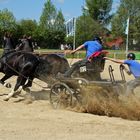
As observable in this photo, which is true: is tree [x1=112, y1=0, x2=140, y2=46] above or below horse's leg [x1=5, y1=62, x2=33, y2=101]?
above

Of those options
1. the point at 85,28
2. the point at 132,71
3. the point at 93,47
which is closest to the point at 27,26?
the point at 85,28

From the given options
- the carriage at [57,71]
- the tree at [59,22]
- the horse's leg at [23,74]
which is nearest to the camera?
the carriage at [57,71]

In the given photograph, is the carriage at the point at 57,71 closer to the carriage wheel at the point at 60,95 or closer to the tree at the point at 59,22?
the carriage wheel at the point at 60,95

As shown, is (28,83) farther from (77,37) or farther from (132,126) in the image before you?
(77,37)

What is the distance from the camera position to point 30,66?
13.1 meters

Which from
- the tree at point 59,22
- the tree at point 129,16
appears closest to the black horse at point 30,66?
the tree at point 129,16

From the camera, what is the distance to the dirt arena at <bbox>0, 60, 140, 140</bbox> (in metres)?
8.24

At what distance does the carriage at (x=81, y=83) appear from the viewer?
10.8 m

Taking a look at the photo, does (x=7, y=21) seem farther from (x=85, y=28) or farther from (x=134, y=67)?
(x=134, y=67)

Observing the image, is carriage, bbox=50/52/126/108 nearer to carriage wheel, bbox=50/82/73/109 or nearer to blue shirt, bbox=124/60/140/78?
carriage wheel, bbox=50/82/73/109

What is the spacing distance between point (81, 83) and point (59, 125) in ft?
6.71

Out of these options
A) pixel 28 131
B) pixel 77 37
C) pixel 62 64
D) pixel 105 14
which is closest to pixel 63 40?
pixel 77 37

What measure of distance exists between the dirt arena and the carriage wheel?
0.21 m

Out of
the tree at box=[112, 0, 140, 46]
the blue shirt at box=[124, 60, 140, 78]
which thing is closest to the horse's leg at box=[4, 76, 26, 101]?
the blue shirt at box=[124, 60, 140, 78]
